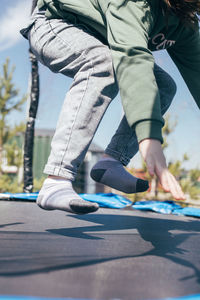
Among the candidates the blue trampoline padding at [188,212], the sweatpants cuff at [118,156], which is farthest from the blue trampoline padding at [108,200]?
the sweatpants cuff at [118,156]

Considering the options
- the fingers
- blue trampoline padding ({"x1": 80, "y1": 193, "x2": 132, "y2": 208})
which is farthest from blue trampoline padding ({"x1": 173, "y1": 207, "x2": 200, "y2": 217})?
the fingers

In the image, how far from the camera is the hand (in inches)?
20.6

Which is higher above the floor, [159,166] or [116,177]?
[159,166]

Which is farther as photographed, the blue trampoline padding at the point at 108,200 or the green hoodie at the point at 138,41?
the blue trampoline padding at the point at 108,200

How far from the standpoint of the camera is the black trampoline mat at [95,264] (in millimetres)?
423

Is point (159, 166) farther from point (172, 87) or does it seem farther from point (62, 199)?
point (172, 87)

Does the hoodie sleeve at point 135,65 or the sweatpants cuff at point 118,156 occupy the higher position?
the hoodie sleeve at point 135,65

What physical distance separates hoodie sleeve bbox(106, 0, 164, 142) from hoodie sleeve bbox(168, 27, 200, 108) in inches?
11.2

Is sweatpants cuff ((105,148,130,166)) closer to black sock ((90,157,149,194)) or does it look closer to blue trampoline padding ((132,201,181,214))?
black sock ((90,157,149,194))

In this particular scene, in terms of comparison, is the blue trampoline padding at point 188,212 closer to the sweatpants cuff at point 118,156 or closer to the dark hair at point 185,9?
the sweatpants cuff at point 118,156

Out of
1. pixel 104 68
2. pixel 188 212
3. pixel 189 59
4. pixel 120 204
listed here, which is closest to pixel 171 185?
pixel 104 68

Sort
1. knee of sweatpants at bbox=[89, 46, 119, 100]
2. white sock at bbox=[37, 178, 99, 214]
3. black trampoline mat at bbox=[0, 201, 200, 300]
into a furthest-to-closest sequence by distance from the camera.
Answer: knee of sweatpants at bbox=[89, 46, 119, 100], white sock at bbox=[37, 178, 99, 214], black trampoline mat at bbox=[0, 201, 200, 300]

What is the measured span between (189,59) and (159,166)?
65 cm

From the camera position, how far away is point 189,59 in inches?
42.9
